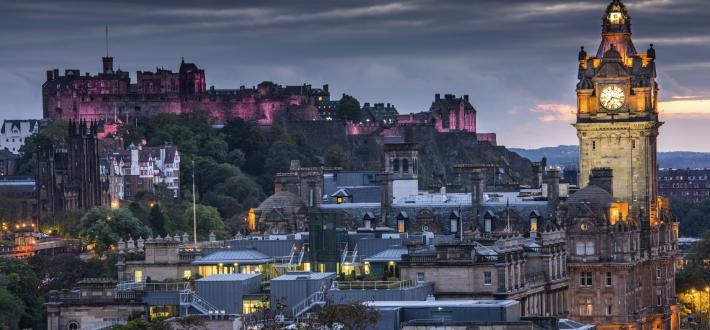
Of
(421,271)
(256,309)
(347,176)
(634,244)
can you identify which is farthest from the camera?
(347,176)

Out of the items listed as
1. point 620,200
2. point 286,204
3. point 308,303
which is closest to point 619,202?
point 620,200

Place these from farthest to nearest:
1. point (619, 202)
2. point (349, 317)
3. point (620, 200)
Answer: point (620, 200) < point (619, 202) < point (349, 317)

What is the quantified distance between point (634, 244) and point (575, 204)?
19.8 feet

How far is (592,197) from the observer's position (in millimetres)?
150750

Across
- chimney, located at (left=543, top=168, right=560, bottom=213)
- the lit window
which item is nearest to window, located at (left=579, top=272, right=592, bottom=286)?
the lit window

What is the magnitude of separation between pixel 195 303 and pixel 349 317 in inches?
687

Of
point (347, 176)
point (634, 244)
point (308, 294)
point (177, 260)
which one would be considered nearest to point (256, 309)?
point (308, 294)

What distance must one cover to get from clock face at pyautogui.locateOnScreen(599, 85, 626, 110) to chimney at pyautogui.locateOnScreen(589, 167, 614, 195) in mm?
6534

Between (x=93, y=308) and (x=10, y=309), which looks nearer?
(x=93, y=308)

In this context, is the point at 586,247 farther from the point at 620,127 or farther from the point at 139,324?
the point at 139,324

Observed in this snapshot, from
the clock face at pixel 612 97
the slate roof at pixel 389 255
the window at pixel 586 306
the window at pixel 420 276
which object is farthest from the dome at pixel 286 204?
the window at pixel 420 276

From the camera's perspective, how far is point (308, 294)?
106m

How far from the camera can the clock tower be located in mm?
163125

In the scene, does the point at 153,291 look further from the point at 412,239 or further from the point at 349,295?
the point at 412,239
